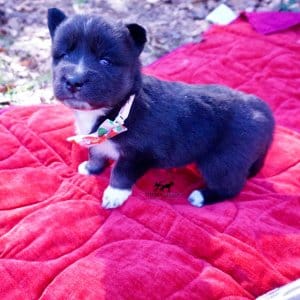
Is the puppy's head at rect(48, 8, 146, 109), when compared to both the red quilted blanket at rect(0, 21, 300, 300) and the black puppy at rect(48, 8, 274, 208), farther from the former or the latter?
the red quilted blanket at rect(0, 21, 300, 300)

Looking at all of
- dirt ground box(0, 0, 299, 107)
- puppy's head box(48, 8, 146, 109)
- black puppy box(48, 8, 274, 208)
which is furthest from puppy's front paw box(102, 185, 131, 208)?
dirt ground box(0, 0, 299, 107)

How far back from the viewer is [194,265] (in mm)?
2361

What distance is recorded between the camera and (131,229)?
2.55m

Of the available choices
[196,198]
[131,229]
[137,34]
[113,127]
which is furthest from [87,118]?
[196,198]

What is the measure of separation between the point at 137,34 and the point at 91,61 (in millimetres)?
358

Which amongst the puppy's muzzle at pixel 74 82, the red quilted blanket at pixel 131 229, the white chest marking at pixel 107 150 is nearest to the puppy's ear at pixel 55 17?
the puppy's muzzle at pixel 74 82

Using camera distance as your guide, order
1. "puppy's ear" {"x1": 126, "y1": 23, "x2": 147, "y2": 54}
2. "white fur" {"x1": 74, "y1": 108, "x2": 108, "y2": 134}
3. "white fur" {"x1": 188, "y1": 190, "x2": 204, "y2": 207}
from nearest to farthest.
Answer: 1. "puppy's ear" {"x1": 126, "y1": 23, "x2": 147, "y2": 54}
2. "white fur" {"x1": 74, "y1": 108, "x2": 108, "y2": 134}
3. "white fur" {"x1": 188, "y1": 190, "x2": 204, "y2": 207}

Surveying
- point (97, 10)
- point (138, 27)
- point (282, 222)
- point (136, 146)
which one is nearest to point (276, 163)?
point (282, 222)

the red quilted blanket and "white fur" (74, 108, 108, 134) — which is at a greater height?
"white fur" (74, 108, 108, 134)

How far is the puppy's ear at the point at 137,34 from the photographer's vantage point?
7.93 ft

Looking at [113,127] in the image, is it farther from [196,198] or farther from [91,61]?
[196,198]

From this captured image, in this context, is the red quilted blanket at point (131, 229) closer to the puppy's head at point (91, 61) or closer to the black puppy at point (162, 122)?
the black puppy at point (162, 122)

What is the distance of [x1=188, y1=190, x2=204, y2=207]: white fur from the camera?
2.86 meters

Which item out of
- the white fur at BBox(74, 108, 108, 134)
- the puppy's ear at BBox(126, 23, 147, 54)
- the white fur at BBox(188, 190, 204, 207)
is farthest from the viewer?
the white fur at BBox(188, 190, 204, 207)
